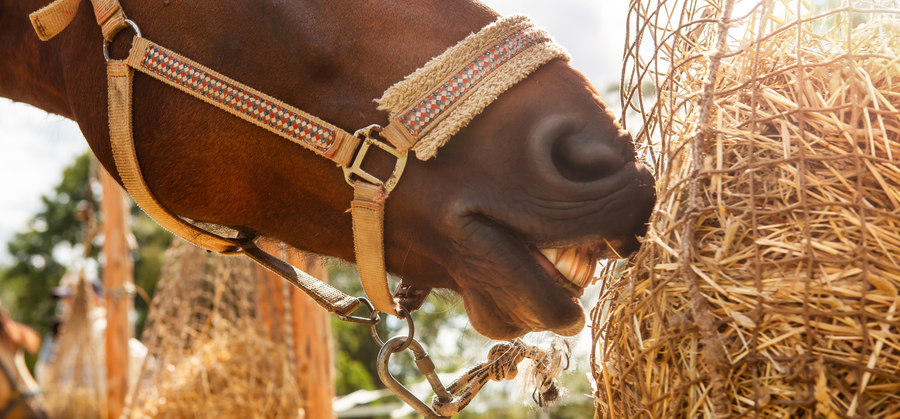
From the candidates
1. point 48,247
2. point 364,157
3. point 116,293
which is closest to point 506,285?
point 364,157

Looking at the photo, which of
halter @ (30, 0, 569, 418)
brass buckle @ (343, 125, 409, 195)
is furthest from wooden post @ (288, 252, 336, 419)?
brass buckle @ (343, 125, 409, 195)

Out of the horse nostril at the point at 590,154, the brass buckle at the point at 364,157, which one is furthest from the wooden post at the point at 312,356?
the horse nostril at the point at 590,154

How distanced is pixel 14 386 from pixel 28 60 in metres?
4.96

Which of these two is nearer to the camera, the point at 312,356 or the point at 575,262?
the point at 575,262

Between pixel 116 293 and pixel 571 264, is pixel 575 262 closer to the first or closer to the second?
pixel 571 264

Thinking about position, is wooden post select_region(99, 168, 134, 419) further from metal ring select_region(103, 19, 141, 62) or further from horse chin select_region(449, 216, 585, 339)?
horse chin select_region(449, 216, 585, 339)

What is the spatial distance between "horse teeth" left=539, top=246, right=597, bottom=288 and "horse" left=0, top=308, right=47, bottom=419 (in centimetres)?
586

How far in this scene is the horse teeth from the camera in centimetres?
123

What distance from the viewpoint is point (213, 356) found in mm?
3551

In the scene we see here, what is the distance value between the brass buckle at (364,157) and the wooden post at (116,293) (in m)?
4.53

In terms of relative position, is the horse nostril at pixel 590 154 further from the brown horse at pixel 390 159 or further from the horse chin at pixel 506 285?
the horse chin at pixel 506 285

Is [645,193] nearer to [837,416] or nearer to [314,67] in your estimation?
[837,416]

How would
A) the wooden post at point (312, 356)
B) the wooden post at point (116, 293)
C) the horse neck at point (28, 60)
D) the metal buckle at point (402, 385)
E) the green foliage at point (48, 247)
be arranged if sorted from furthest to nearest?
the green foliage at point (48, 247) → the wooden post at point (116, 293) → the wooden post at point (312, 356) → the horse neck at point (28, 60) → the metal buckle at point (402, 385)

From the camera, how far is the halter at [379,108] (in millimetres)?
1253
